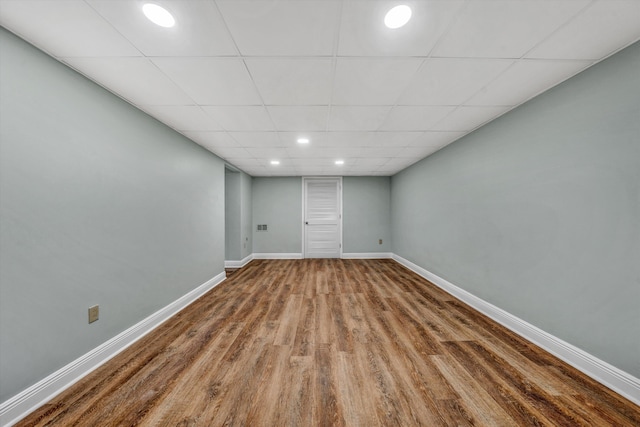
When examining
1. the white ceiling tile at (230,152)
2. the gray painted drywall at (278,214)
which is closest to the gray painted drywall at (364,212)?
the gray painted drywall at (278,214)

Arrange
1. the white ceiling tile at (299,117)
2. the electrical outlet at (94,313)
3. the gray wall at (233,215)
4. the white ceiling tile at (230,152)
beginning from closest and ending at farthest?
1. the electrical outlet at (94,313)
2. the white ceiling tile at (299,117)
3. the white ceiling tile at (230,152)
4. the gray wall at (233,215)

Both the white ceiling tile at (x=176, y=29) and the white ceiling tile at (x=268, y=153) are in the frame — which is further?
the white ceiling tile at (x=268, y=153)

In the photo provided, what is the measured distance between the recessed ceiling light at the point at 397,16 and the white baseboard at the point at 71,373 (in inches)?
120

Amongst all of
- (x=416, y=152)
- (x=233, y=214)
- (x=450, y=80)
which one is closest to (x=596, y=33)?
(x=450, y=80)

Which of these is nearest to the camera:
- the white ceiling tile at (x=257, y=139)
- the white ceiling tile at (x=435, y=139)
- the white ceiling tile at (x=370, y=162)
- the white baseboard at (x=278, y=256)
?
the white ceiling tile at (x=257, y=139)

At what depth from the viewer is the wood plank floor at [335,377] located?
1.30 metres

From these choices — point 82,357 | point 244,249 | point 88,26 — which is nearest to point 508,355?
point 82,357

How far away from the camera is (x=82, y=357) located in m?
1.62

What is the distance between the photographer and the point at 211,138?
2.93 meters

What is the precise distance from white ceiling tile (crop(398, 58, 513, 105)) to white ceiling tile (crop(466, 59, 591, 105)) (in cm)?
10

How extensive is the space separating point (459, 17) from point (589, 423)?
2424 mm

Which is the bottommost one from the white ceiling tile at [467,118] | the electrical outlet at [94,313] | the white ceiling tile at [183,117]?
the electrical outlet at [94,313]

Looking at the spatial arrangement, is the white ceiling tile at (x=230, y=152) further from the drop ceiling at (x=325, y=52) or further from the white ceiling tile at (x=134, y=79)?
the white ceiling tile at (x=134, y=79)

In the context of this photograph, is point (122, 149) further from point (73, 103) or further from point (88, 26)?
point (88, 26)
